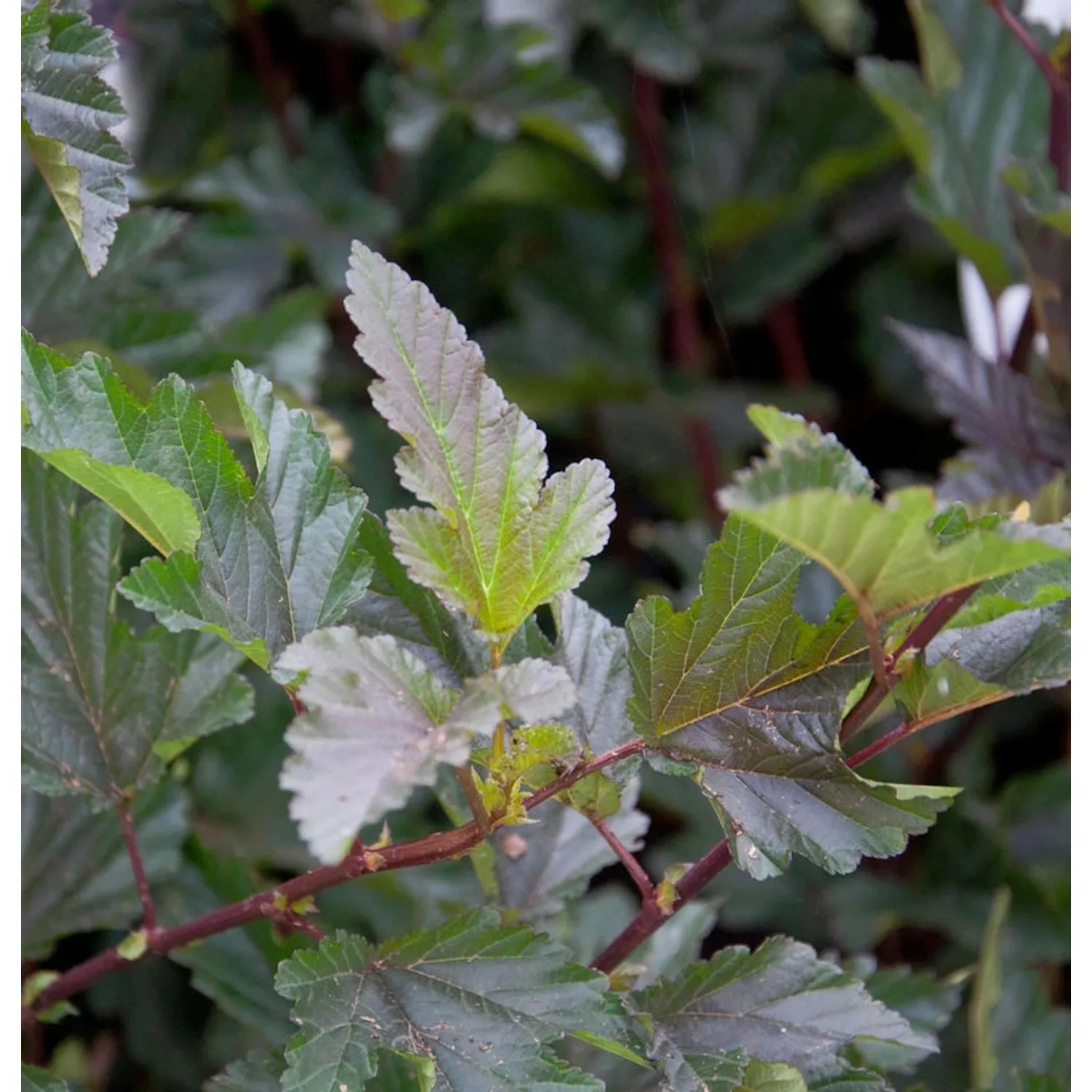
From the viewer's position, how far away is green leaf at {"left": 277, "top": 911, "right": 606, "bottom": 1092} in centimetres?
34

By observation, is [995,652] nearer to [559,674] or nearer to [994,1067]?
[559,674]

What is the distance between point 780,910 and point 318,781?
0.61m

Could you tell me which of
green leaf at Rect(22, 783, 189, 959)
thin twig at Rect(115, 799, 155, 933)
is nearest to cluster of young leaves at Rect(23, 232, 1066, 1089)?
thin twig at Rect(115, 799, 155, 933)

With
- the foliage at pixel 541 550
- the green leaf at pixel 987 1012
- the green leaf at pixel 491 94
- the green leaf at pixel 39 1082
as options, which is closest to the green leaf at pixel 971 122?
the foliage at pixel 541 550

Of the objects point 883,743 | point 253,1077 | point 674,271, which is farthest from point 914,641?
point 674,271

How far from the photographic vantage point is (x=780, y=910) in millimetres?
809

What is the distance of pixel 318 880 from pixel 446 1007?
0.06m

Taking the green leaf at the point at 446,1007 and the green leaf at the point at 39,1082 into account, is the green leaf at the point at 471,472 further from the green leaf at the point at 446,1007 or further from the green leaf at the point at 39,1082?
the green leaf at the point at 39,1082

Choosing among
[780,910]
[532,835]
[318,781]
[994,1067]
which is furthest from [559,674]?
[780,910]

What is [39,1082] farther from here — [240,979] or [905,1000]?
[905,1000]

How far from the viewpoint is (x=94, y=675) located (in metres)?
0.48

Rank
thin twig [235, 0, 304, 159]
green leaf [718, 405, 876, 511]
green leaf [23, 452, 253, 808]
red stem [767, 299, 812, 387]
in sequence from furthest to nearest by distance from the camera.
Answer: red stem [767, 299, 812, 387]
thin twig [235, 0, 304, 159]
green leaf [23, 452, 253, 808]
green leaf [718, 405, 876, 511]

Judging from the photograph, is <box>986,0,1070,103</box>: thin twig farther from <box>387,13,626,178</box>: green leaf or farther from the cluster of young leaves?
the cluster of young leaves

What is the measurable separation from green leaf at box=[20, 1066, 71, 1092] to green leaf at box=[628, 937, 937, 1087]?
8.4 inches
